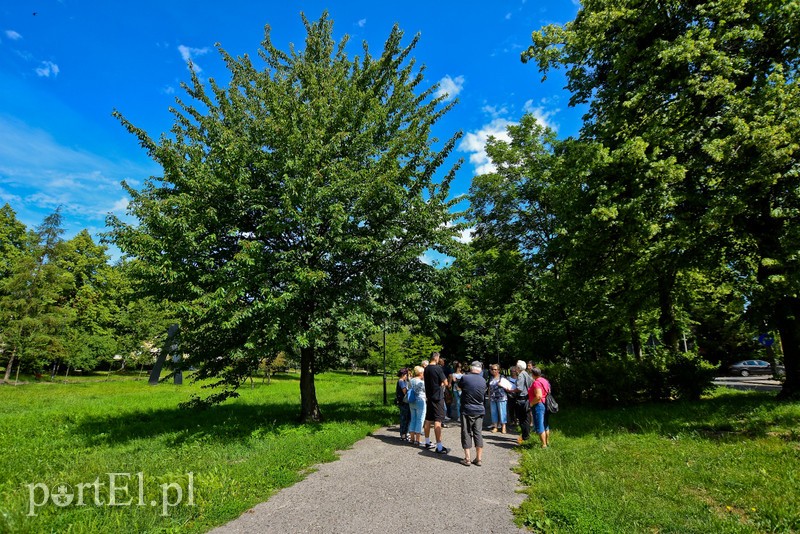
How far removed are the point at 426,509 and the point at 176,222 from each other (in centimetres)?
720

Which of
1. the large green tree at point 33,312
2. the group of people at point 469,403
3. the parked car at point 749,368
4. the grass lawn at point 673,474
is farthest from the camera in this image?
the parked car at point 749,368

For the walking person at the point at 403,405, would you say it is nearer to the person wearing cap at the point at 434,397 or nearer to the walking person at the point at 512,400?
the person wearing cap at the point at 434,397

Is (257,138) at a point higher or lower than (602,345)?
higher

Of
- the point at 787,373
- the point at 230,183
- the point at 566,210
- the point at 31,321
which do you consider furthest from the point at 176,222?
the point at 31,321

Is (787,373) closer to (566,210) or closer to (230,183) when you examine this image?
(566,210)

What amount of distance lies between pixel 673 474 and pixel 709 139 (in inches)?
303

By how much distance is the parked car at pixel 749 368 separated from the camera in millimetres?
34562

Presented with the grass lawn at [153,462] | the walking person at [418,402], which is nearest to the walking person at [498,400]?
the walking person at [418,402]

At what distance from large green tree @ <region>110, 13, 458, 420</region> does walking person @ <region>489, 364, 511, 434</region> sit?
121 inches

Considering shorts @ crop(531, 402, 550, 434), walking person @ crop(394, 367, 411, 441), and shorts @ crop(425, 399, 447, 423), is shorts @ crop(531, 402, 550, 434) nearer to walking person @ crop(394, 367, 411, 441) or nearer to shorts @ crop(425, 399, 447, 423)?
→ shorts @ crop(425, 399, 447, 423)

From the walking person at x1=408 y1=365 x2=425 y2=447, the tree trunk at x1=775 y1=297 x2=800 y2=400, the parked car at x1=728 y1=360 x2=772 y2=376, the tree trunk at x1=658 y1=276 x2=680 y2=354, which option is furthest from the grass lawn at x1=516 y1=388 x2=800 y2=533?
the parked car at x1=728 y1=360 x2=772 y2=376

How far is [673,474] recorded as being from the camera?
5902 millimetres

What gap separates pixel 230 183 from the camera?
9.19 m

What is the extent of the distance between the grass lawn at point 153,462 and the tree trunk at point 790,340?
10409mm
